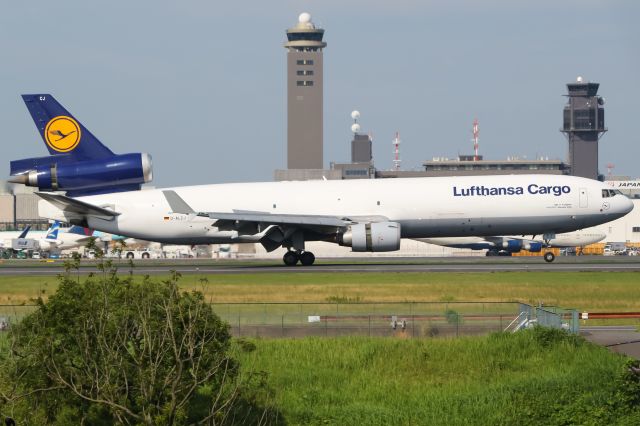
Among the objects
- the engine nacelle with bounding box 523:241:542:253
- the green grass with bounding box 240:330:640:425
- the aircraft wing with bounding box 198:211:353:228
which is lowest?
the green grass with bounding box 240:330:640:425

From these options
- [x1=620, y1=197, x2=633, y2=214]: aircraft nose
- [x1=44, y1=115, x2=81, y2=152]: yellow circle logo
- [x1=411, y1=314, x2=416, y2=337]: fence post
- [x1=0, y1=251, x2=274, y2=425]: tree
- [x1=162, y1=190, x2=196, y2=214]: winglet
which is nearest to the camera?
[x1=0, y1=251, x2=274, y2=425]: tree

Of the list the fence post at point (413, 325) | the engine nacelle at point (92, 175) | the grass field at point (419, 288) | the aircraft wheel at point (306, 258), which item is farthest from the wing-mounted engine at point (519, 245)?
the fence post at point (413, 325)

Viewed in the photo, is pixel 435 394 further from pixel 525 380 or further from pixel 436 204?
pixel 436 204

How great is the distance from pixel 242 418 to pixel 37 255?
115 metres

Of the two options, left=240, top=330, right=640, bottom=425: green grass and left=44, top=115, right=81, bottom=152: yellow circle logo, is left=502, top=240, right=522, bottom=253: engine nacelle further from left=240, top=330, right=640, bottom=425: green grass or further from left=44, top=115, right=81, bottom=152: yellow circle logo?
left=240, top=330, right=640, bottom=425: green grass

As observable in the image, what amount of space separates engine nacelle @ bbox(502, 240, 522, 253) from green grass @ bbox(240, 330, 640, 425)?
7360 cm

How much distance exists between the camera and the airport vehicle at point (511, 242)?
106m

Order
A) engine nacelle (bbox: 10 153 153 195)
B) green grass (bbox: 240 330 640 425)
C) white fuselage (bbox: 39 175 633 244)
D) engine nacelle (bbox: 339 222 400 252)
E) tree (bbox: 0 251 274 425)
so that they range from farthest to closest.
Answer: engine nacelle (bbox: 10 153 153 195)
white fuselage (bbox: 39 175 633 244)
engine nacelle (bbox: 339 222 400 252)
green grass (bbox: 240 330 640 425)
tree (bbox: 0 251 274 425)

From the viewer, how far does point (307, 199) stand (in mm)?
66438

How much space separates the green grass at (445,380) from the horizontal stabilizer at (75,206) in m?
32.5

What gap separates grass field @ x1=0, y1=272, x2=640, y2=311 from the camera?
45.8 meters

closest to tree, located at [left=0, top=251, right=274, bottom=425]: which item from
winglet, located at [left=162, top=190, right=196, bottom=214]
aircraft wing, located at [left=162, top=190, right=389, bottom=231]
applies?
aircraft wing, located at [left=162, top=190, right=389, bottom=231]

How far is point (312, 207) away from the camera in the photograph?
66250 mm

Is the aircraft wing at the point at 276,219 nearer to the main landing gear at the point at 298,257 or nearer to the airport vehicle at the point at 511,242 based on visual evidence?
the main landing gear at the point at 298,257
